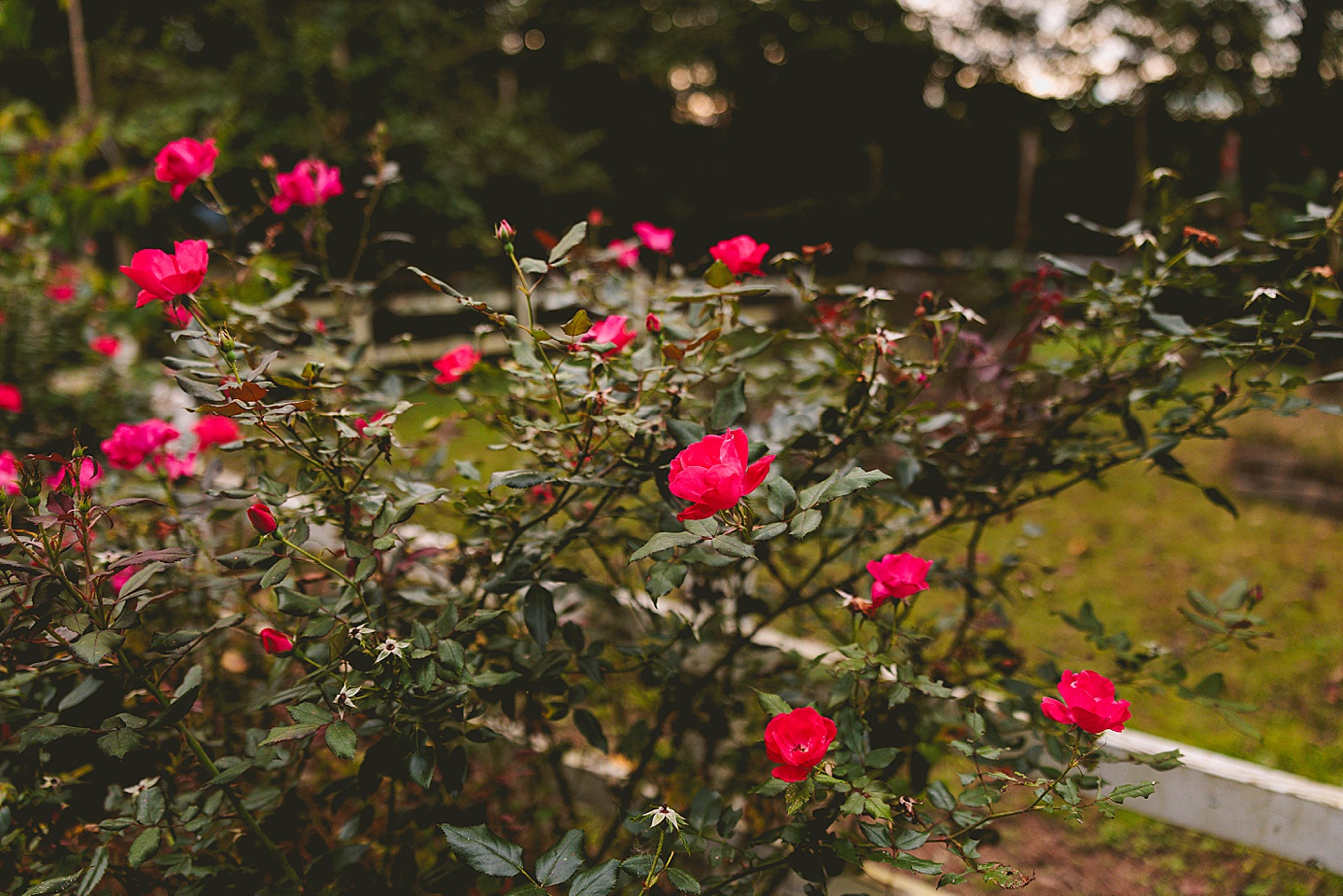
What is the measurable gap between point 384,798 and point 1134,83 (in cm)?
1531

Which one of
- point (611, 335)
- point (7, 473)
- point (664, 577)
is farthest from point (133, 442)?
A: point (664, 577)

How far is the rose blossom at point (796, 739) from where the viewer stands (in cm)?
83

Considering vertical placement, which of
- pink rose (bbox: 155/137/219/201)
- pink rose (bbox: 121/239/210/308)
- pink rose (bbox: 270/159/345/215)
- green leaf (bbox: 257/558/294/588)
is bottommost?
green leaf (bbox: 257/558/294/588)

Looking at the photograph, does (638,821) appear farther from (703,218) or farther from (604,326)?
A: (703,218)

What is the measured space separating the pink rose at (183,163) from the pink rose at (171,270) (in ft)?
1.24

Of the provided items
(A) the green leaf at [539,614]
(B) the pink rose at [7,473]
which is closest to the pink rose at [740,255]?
(A) the green leaf at [539,614]

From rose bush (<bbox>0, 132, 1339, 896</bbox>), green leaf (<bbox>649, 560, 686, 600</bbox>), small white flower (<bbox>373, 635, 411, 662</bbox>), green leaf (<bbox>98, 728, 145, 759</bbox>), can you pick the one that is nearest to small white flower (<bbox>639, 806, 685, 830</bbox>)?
rose bush (<bbox>0, 132, 1339, 896</bbox>)

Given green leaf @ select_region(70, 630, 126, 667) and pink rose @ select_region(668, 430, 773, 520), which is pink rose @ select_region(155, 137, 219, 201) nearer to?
green leaf @ select_region(70, 630, 126, 667)

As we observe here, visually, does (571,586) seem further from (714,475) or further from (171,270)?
(171,270)

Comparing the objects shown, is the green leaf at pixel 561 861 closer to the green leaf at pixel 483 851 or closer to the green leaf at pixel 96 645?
the green leaf at pixel 483 851

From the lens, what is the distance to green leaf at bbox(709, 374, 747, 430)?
1050mm

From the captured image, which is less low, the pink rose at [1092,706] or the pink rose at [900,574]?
the pink rose at [900,574]

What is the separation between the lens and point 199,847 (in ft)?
3.36

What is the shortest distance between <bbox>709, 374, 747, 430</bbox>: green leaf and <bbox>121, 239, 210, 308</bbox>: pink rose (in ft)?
2.16
